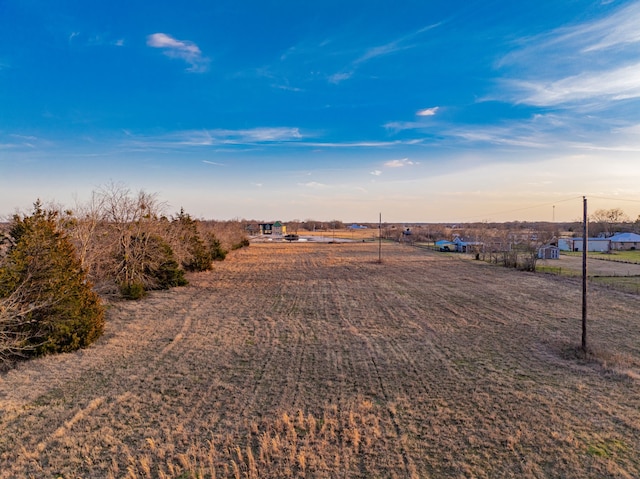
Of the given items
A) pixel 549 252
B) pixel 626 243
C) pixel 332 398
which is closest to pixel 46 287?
pixel 332 398

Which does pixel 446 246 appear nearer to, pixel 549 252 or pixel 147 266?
pixel 549 252

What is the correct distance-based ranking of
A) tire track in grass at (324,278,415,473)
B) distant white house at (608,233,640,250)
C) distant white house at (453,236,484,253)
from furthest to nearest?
distant white house at (608,233,640,250)
distant white house at (453,236,484,253)
tire track in grass at (324,278,415,473)

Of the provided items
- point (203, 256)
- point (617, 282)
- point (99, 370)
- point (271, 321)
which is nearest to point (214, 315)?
point (271, 321)

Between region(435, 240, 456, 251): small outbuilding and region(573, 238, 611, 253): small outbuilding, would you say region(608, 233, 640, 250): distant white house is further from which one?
region(435, 240, 456, 251): small outbuilding

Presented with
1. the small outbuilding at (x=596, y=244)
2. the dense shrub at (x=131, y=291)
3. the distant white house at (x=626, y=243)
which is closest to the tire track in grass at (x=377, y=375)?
the dense shrub at (x=131, y=291)

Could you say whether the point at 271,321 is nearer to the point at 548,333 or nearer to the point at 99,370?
the point at 99,370

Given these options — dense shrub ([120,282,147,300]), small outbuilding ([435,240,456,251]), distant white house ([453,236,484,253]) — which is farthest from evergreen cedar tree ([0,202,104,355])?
small outbuilding ([435,240,456,251])
